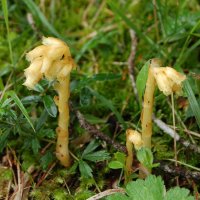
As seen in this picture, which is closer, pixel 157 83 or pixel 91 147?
pixel 157 83

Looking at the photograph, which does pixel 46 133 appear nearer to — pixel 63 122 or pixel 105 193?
pixel 63 122

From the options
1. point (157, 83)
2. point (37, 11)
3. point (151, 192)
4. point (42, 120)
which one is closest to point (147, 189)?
point (151, 192)

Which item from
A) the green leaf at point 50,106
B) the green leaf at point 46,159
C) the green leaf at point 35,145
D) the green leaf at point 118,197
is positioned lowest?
the green leaf at point 46,159

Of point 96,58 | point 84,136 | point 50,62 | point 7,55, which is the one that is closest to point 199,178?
point 84,136

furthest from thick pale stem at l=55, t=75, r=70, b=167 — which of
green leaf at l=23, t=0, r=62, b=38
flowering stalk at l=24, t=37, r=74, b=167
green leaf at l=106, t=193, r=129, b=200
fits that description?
green leaf at l=23, t=0, r=62, b=38

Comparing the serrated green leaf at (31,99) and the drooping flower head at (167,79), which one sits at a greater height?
the drooping flower head at (167,79)

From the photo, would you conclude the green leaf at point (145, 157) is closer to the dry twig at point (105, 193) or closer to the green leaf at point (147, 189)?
the green leaf at point (147, 189)

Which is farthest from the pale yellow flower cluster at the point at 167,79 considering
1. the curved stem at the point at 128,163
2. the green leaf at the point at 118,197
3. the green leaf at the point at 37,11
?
the green leaf at the point at 37,11
